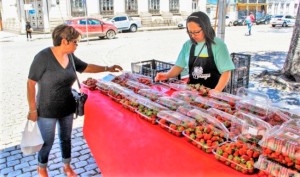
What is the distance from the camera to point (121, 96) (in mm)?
3492

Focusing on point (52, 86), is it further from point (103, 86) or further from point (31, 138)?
point (103, 86)

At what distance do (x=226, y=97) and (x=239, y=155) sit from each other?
3.62 ft

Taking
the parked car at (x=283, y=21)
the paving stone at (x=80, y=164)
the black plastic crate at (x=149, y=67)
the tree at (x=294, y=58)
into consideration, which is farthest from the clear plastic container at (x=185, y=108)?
the parked car at (x=283, y=21)

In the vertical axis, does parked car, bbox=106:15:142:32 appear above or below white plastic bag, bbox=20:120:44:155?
above

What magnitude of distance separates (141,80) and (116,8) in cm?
2901

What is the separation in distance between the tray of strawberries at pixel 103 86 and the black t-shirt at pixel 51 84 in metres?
0.53

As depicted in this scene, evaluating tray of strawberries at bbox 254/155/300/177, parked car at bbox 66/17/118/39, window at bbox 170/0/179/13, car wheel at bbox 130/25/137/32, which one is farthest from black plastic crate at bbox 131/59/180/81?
window at bbox 170/0/179/13

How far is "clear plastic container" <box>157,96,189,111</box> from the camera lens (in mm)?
2889

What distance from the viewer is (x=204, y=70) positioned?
350cm

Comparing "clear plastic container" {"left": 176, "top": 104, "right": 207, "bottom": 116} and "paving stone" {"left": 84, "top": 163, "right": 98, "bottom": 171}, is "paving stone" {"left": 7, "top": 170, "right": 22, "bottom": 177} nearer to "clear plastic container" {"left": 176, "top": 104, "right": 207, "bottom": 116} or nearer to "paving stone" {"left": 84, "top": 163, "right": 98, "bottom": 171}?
"paving stone" {"left": 84, "top": 163, "right": 98, "bottom": 171}

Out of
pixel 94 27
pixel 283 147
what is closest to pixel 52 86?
pixel 283 147

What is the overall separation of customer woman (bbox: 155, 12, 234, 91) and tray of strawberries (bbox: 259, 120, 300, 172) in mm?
1302

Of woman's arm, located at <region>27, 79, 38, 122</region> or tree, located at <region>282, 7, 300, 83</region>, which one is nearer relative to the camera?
woman's arm, located at <region>27, 79, 38, 122</region>

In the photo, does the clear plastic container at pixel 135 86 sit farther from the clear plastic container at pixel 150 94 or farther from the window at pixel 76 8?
the window at pixel 76 8
